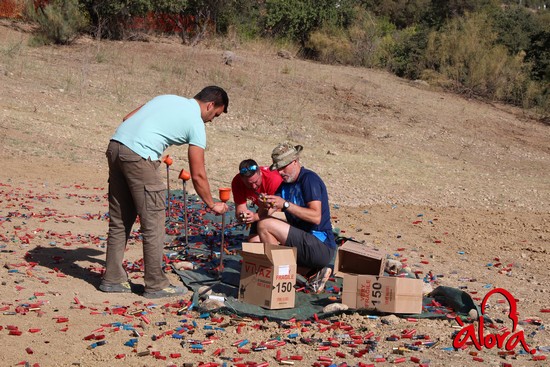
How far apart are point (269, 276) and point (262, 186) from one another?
985 mm

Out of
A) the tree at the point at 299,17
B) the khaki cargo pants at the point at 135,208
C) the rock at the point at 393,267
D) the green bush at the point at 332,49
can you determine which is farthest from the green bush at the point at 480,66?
the khaki cargo pants at the point at 135,208

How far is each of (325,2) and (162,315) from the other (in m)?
22.2

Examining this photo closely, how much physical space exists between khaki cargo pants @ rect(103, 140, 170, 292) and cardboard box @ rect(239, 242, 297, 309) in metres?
0.68

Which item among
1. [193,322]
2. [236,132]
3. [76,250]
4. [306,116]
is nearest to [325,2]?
[306,116]

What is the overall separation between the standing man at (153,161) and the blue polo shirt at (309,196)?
0.61m

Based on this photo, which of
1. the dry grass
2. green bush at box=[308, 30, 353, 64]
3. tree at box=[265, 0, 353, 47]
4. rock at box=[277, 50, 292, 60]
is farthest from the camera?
tree at box=[265, 0, 353, 47]

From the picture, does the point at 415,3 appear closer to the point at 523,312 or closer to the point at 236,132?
the point at 236,132

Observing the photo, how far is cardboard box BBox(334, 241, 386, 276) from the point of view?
6.43 metres

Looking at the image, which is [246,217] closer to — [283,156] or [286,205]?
[286,205]

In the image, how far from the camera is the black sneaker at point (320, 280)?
6359mm

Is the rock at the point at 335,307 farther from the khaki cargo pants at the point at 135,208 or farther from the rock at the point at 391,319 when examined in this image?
the khaki cargo pants at the point at 135,208

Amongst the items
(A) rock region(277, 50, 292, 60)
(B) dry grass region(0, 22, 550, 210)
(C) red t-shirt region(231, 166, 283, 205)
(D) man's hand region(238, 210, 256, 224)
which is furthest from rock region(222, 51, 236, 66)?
(D) man's hand region(238, 210, 256, 224)

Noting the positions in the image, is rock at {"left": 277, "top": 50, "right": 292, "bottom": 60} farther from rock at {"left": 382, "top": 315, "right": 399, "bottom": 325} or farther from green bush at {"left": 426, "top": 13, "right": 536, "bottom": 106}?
rock at {"left": 382, "top": 315, "right": 399, "bottom": 325}

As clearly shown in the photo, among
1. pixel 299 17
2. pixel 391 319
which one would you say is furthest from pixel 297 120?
pixel 391 319
